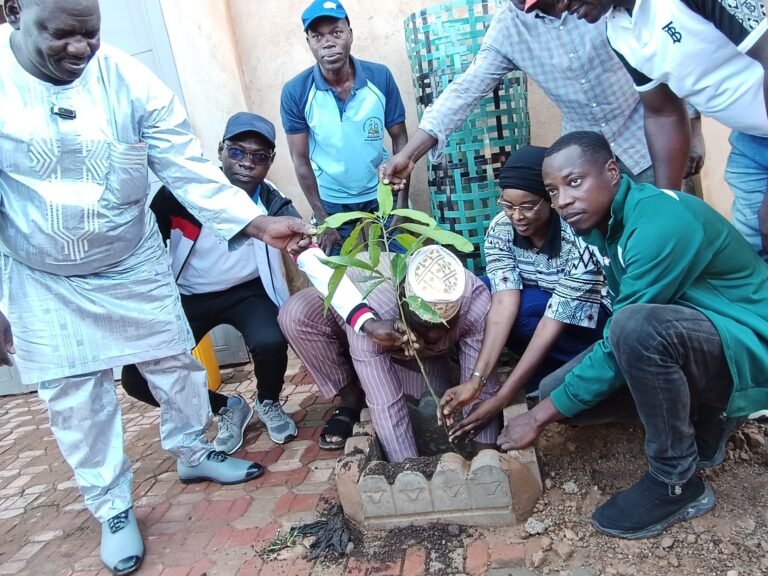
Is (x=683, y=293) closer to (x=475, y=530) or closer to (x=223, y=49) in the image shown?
(x=475, y=530)

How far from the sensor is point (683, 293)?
5.98 ft

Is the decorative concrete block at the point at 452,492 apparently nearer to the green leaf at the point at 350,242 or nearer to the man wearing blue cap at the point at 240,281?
the green leaf at the point at 350,242

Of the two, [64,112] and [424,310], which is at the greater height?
[64,112]

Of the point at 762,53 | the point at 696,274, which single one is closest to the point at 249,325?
the point at 696,274

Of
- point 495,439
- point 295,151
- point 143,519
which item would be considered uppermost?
point 295,151

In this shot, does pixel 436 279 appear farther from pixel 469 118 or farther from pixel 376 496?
pixel 469 118

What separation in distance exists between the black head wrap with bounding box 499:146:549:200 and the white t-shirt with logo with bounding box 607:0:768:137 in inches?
19.0

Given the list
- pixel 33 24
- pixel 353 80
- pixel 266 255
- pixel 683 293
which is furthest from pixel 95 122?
pixel 683 293

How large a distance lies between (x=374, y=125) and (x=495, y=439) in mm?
1758

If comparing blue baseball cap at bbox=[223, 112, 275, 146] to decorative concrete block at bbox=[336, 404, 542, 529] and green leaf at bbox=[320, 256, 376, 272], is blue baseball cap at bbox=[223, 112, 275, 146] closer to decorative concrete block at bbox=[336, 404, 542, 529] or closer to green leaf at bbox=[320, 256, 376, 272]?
green leaf at bbox=[320, 256, 376, 272]

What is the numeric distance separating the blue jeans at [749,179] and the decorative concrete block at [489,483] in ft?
3.76

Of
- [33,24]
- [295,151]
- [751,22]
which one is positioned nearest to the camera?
[751,22]

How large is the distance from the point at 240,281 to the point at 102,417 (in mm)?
987

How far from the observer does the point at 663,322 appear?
67.9 inches
